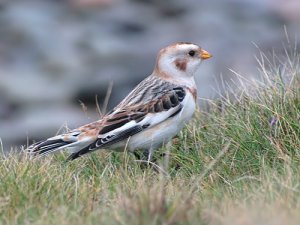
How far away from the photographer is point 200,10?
61.9 ft

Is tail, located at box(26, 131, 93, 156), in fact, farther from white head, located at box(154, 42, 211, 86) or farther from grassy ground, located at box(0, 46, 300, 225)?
white head, located at box(154, 42, 211, 86)

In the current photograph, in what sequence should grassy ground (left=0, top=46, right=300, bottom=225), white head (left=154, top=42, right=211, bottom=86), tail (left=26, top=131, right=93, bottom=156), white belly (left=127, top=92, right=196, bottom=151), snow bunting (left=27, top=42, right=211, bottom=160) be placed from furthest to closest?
white head (left=154, top=42, right=211, bottom=86), white belly (left=127, top=92, right=196, bottom=151), snow bunting (left=27, top=42, right=211, bottom=160), tail (left=26, top=131, right=93, bottom=156), grassy ground (left=0, top=46, right=300, bottom=225)

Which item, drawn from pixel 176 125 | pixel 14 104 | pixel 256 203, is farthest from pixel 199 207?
pixel 14 104

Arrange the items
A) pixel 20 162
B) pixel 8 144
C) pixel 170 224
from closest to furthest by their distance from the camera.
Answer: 1. pixel 170 224
2. pixel 20 162
3. pixel 8 144

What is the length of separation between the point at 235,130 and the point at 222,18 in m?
11.5

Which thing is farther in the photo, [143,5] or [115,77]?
[143,5]

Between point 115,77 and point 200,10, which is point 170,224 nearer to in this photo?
point 115,77

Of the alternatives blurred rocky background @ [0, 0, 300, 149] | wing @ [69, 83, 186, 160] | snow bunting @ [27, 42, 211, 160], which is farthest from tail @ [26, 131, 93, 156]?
blurred rocky background @ [0, 0, 300, 149]

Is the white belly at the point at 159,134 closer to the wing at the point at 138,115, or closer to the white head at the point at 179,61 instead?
the wing at the point at 138,115

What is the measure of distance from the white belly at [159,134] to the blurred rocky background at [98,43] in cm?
723

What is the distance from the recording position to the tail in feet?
23.5

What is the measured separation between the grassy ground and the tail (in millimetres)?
72

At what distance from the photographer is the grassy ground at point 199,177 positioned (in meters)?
5.24

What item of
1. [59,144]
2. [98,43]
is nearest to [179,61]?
[59,144]
